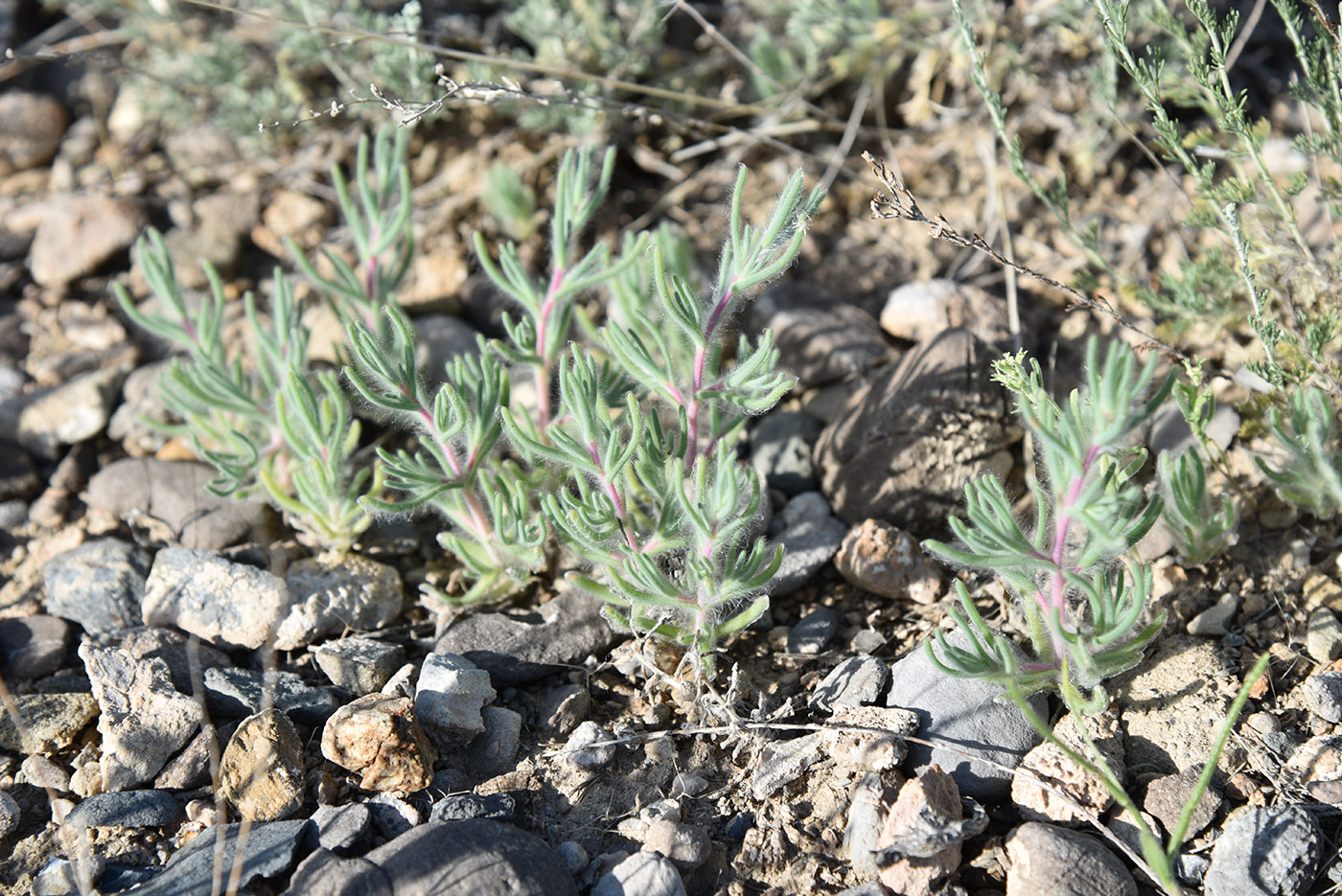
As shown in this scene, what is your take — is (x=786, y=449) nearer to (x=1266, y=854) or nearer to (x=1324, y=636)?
(x=1324, y=636)

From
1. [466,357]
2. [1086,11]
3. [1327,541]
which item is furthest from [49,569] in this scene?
[1086,11]

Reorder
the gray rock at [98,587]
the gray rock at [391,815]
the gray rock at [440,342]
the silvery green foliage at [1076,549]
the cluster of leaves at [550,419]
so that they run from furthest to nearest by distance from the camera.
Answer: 1. the gray rock at [440,342]
2. the gray rock at [98,587]
3. the cluster of leaves at [550,419]
4. the gray rock at [391,815]
5. the silvery green foliage at [1076,549]

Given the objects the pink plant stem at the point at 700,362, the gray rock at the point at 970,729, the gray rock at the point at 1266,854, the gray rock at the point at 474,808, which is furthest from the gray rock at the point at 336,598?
the gray rock at the point at 1266,854

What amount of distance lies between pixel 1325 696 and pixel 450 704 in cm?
236

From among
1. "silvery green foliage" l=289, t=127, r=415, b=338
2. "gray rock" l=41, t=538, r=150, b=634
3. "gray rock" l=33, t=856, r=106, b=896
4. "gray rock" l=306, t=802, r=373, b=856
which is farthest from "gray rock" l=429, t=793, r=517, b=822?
"silvery green foliage" l=289, t=127, r=415, b=338

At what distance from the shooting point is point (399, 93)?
4.68 m

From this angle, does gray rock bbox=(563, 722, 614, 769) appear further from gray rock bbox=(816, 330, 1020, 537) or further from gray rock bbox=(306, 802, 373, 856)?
gray rock bbox=(816, 330, 1020, 537)

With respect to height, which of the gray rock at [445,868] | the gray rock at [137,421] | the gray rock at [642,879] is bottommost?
the gray rock at [642,879]

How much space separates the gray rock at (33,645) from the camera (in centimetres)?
316

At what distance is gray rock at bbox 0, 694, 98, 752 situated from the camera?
2881 mm

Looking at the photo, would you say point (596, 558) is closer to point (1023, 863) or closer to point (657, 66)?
point (1023, 863)

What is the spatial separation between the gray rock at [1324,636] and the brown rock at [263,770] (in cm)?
280

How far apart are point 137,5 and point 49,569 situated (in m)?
3.35

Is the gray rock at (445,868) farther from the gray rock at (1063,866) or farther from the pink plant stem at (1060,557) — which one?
the pink plant stem at (1060,557)
